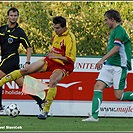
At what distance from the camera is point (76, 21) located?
21.6 metres

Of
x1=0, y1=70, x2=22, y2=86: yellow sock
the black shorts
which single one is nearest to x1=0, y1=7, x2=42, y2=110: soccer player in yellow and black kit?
the black shorts

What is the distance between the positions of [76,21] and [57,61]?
10.4 metres

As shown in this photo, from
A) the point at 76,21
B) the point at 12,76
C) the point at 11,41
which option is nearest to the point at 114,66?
the point at 12,76

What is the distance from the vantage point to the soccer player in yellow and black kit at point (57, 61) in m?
11.2

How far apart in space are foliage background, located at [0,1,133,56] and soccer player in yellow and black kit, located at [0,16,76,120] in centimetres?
921

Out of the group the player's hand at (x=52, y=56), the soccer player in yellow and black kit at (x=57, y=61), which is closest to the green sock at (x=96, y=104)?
the soccer player in yellow and black kit at (x=57, y=61)

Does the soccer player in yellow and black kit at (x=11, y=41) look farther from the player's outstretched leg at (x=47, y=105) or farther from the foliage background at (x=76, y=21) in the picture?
the foliage background at (x=76, y=21)

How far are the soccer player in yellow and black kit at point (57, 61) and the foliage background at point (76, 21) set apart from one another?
9.21 meters

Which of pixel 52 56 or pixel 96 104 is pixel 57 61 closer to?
pixel 52 56

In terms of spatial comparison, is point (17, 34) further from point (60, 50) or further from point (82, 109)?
point (82, 109)

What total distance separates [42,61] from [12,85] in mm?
2454

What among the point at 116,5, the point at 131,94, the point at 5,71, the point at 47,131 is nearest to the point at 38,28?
the point at 116,5

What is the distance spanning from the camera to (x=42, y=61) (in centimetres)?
1141

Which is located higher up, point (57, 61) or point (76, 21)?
point (57, 61)
